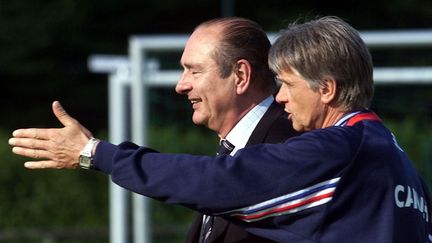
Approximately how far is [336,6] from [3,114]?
7973 millimetres

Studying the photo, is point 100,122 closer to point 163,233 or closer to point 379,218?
point 163,233

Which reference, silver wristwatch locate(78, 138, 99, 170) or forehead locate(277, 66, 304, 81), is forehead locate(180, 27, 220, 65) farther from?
silver wristwatch locate(78, 138, 99, 170)

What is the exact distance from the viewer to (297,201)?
10.8 ft

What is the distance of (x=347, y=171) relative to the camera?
3.25m

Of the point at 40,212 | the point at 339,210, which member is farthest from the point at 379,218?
the point at 40,212

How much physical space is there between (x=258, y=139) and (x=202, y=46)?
0.36 metres

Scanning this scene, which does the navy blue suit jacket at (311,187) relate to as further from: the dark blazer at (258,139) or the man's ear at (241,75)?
the man's ear at (241,75)

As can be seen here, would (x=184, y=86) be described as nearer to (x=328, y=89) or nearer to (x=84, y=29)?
(x=328, y=89)

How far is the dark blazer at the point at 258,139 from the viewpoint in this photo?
3.61m

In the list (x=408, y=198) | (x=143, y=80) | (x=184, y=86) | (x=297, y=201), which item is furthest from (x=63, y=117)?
(x=143, y=80)

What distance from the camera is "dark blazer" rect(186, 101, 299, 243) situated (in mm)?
3611

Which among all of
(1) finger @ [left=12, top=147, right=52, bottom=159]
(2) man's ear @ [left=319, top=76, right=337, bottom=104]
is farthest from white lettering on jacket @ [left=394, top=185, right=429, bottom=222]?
(1) finger @ [left=12, top=147, right=52, bottom=159]

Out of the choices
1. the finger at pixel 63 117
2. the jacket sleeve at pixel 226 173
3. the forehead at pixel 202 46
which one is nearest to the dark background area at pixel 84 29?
the forehead at pixel 202 46

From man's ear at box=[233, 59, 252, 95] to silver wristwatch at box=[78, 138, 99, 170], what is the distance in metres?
0.63
